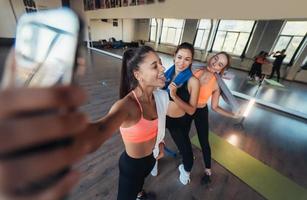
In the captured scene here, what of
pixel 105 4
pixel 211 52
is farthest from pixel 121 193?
pixel 105 4

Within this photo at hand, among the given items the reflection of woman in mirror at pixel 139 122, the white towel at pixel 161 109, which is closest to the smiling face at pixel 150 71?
the reflection of woman in mirror at pixel 139 122

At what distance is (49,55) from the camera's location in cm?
36

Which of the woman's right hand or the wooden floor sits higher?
the woman's right hand

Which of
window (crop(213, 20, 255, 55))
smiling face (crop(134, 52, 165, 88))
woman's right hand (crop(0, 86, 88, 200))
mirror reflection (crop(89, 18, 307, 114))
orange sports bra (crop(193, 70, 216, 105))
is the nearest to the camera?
woman's right hand (crop(0, 86, 88, 200))

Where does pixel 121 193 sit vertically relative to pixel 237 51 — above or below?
below

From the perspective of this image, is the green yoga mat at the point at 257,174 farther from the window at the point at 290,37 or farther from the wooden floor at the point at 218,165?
the window at the point at 290,37

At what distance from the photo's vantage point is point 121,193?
1160mm

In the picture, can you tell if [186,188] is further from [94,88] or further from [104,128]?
[94,88]

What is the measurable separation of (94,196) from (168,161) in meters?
1.05

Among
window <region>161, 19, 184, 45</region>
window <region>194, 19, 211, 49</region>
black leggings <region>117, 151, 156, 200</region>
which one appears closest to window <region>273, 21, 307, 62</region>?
window <region>194, 19, 211, 49</region>

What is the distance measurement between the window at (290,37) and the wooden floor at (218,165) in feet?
14.5

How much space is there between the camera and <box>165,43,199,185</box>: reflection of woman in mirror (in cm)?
158

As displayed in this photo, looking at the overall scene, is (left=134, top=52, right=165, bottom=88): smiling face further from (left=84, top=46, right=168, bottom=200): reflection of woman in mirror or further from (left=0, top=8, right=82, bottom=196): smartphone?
(left=0, top=8, right=82, bottom=196): smartphone

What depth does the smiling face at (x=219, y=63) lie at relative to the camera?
5.87 ft
